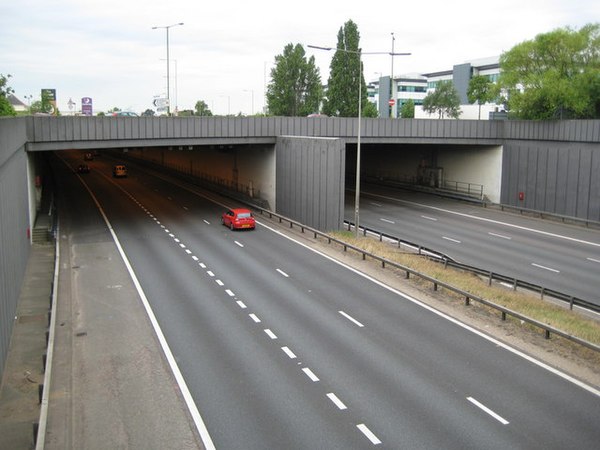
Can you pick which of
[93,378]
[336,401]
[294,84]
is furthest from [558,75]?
[294,84]

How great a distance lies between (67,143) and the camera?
3800cm

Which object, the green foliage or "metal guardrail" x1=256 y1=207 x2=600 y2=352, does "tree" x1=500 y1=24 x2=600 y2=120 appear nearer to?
"metal guardrail" x1=256 y1=207 x2=600 y2=352

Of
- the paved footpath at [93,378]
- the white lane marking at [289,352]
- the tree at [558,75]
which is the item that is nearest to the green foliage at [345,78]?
the tree at [558,75]

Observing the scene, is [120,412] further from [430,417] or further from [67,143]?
[67,143]

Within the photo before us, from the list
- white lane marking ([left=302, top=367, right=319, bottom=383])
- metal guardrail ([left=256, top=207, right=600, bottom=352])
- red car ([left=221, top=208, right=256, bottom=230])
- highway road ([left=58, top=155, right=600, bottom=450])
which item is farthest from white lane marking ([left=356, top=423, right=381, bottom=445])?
red car ([left=221, top=208, right=256, bottom=230])

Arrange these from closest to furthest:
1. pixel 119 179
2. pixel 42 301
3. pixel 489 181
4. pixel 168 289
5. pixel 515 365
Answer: pixel 515 365, pixel 42 301, pixel 168 289, pixel 489 181, pixel 119 179

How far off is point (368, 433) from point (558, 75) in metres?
45.8

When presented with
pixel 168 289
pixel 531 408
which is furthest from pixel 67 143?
pixel 531 408

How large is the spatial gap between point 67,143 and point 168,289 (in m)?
18.0

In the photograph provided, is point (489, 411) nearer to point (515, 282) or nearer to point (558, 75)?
point (515, 282)

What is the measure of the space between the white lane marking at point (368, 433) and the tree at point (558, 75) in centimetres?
4372

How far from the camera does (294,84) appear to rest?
9219 centimetres

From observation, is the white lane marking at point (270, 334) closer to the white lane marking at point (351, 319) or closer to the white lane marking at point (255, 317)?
the white lane marking at point (255, 317)

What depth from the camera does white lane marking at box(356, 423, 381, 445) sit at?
12641mm
